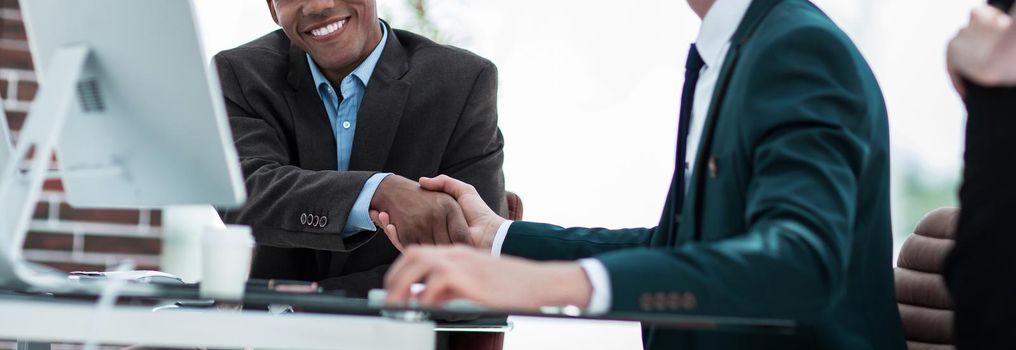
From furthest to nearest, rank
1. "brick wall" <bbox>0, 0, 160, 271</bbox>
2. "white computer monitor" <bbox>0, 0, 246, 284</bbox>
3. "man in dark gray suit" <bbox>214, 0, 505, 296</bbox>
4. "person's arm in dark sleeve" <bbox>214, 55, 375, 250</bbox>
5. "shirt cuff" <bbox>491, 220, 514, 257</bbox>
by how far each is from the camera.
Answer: "brick wall" <bbox>0, 0, 160, 271</bbox>, "man in dark gray suit" <bbox>214, 0, 505, 296</bbox>, "person's arm in dark sleeve" <bbox>214, 55, 375, 250</bbox>, "shirt cuff" <bbox>491, 220, 514, 257</bbox>, "white computer monitor" <bbox>0, 0, 246, 284</bbox>

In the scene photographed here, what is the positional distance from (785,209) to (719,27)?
0.41 meters

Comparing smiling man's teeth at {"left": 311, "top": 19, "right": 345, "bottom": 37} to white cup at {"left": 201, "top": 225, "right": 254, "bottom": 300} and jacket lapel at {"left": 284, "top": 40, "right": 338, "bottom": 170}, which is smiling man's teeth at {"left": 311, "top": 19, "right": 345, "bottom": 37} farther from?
white cup at {"left": 201, "top": 225, "right": 254, "bottom": 300}

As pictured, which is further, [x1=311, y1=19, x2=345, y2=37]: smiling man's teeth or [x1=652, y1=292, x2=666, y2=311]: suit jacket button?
[x1=311, y1=19, x2=345, y2=37]: smiling man's teeth

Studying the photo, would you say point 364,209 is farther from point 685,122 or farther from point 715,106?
point 715,106

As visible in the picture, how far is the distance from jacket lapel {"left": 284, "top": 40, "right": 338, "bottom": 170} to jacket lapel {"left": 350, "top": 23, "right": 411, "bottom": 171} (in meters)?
0.06

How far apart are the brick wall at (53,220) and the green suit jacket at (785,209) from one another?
7.59 feet

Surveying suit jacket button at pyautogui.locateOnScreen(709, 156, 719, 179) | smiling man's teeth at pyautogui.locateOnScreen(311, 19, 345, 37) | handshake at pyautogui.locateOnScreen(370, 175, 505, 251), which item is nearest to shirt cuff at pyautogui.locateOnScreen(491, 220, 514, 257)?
handshake at pyautogui.locateOnScreen(370, 175, 505, 251)

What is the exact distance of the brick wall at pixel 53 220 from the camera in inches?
134

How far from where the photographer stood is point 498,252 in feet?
6.13

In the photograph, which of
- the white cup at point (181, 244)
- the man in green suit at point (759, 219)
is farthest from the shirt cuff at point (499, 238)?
the white cup at point (181, 244)

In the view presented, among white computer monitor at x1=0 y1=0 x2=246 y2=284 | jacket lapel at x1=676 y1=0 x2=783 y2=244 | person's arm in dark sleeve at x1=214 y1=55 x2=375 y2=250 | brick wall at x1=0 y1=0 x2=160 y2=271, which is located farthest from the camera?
brick wall at x1=0 y1=0 x2=160 y2=271

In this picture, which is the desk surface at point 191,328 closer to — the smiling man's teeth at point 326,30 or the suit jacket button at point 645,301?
the suit jacket button at point 645,301

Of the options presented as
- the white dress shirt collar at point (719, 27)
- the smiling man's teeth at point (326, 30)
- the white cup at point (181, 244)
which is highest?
the white dress shirt collar at point (719, 27)

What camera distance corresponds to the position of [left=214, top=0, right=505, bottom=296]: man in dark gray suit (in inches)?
99.5
